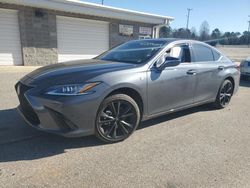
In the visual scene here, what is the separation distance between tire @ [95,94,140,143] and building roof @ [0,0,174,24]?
10.3 meters

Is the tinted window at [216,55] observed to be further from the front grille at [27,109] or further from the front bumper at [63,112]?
the front grille at [27,109]

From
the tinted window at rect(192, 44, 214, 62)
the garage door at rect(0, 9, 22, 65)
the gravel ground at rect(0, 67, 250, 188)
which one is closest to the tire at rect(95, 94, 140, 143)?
the gravel ground at rect(0, 67, 250, 188)

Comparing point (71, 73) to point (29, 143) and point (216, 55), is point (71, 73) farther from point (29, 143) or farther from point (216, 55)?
point (216, 55)

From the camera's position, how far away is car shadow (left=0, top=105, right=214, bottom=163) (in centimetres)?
330

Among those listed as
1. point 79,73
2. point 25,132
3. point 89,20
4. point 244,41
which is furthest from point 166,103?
point 244,41

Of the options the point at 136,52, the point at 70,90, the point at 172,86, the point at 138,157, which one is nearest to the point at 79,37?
the point at 136,52

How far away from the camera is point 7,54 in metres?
12.3

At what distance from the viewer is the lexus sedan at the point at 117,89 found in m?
3.23

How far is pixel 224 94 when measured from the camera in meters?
5.73

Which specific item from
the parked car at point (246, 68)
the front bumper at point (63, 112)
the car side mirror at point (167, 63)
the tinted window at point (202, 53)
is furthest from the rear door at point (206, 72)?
the parked car at point (246, 68)

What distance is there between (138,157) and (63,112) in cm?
113

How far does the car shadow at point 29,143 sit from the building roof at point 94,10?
9.36 metres

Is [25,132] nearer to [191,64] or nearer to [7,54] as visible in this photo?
[191,64]

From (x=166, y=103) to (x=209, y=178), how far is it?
163 centimetres
